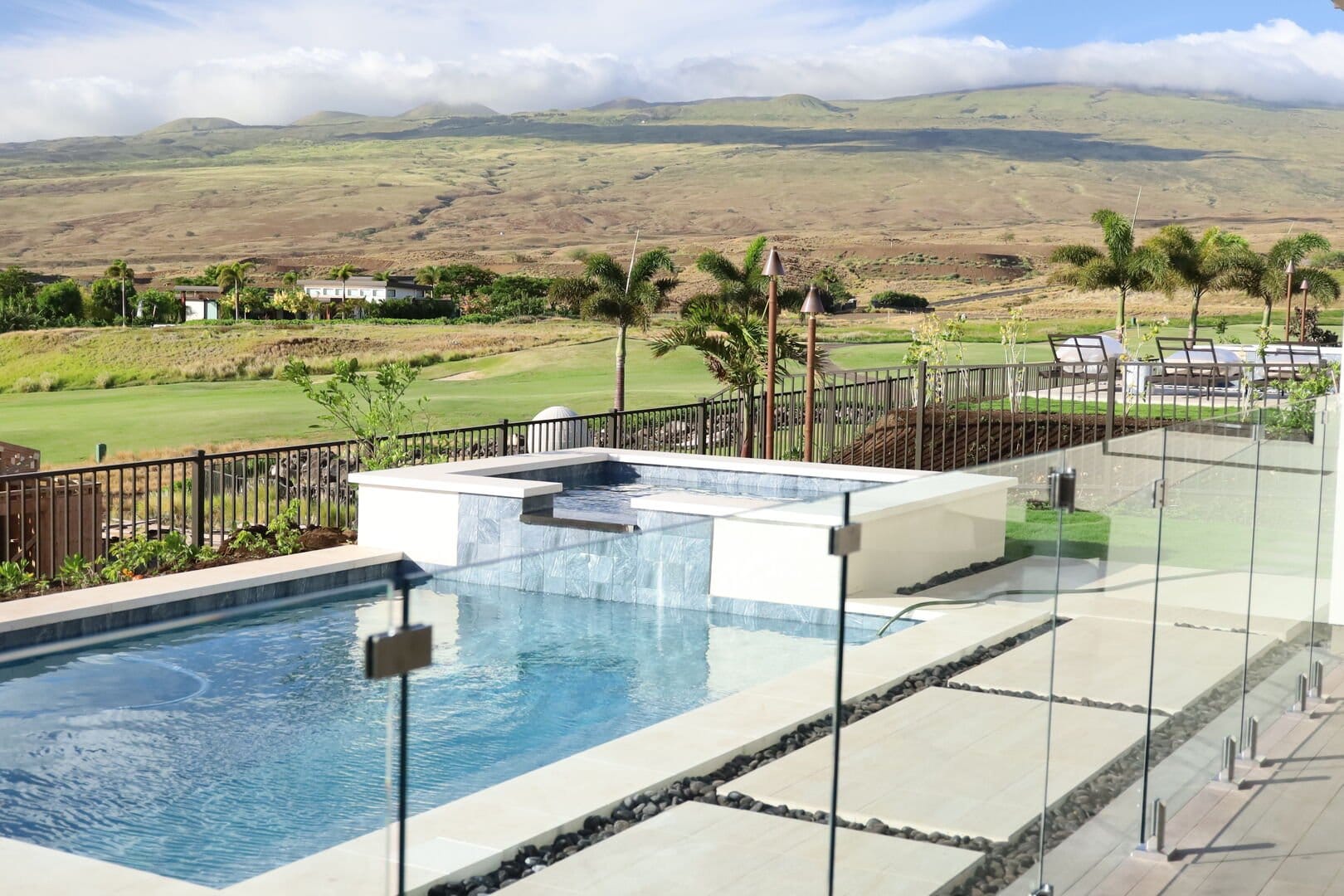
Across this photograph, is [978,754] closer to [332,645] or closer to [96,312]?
[332,645]

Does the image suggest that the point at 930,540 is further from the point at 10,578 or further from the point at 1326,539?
the point at 10,578

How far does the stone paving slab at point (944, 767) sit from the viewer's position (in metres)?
3.48

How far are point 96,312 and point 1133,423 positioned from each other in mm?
93128

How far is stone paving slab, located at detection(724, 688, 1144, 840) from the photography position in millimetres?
3484

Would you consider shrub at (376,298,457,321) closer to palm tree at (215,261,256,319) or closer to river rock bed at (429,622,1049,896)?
palm tree at (215,261,256,319)

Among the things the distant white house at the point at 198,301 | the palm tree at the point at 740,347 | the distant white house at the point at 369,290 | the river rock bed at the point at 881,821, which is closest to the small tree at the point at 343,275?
the distant white house at the point at 369,290

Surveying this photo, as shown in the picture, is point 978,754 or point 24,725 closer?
point 24,725

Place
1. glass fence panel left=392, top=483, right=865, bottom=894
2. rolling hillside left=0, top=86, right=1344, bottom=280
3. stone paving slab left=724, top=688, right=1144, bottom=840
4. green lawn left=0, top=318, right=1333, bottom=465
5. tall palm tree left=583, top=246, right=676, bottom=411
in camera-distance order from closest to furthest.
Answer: glass fence panel left=392, top=483, right=865, bottom=894
stone paving slab left=724, top=688, right=1144, bottom=840
tall palm tree left=583, top=246, right=676, bottom=411
green lawn left=0, top=318, right=1333, bottom=465
rolling hillside left=0, top=86, right=1344, bottom=280

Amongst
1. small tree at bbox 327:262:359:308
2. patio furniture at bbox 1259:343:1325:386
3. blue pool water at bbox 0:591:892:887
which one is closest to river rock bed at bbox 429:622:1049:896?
blue pool water at bbox 0:591:892:887

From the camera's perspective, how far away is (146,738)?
3572mm

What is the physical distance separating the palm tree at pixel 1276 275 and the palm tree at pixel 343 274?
73.6 meters

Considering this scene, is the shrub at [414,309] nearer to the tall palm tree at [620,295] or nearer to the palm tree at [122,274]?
the palm tree at [122,274]

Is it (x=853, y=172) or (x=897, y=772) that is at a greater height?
A: (x=853, y=172)

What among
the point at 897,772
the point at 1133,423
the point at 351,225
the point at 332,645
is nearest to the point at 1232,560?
the point at 897,772
